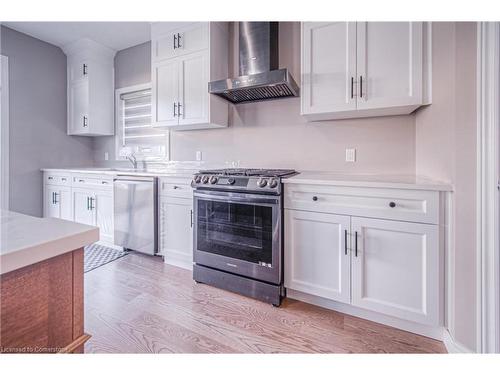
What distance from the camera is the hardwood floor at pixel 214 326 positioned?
145cm

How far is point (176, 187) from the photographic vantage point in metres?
2.49

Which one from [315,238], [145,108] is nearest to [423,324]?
[315,238]

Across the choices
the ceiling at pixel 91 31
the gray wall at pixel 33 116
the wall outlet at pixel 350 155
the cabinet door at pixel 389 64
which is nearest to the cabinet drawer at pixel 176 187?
the wall outlet at pixel 350 155

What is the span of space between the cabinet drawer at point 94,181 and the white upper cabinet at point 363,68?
7.80 ft

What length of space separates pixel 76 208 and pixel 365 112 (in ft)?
11.5

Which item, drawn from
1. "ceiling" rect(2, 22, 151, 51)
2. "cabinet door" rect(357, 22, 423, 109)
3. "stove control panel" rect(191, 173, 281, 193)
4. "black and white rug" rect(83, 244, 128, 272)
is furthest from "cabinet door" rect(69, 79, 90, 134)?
"cabinet door" rect(357, 22, 423, 109)

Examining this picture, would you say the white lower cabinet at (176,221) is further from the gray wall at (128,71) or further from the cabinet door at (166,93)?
the gray wall at (128,71)

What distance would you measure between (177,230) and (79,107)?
2.61m


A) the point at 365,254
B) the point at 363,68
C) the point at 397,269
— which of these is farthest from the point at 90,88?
the point at 397,269

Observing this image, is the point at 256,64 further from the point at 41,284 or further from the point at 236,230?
the point at 41,284

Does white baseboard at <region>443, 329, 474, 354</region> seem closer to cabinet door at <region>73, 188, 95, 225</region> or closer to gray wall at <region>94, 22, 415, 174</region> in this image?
gray wall at <region>94, 22, 415, 174</region>
